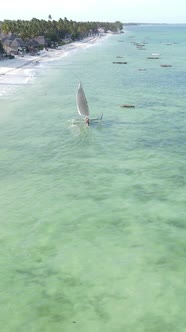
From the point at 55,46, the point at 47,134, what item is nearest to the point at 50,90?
the point at 47,134

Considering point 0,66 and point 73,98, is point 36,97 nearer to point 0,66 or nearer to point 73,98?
point 73,98

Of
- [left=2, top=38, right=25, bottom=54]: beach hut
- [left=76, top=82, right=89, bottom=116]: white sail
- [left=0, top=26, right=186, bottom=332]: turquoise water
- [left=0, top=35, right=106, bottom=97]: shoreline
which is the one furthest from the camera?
[left=2, top=38, right=25, bottom=54]: beach hut

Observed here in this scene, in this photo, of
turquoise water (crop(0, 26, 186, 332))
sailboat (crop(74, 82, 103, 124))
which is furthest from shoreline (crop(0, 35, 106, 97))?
turquoise water (crop(0, 26, 186, 332))

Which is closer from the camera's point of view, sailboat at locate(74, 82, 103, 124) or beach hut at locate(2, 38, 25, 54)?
sailboat at locate(74, 82, 103, 124)

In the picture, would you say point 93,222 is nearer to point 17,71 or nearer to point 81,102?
point 81,102

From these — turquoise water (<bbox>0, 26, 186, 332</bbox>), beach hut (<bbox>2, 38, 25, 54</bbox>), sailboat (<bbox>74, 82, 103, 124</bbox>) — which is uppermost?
beach hut (<bbox>2, 38, 25, 54</bbox>)

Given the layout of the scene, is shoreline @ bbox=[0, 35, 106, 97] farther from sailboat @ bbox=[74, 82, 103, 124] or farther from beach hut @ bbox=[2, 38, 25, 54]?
sailboat @ bbox=[74, 82, 103, 124]
